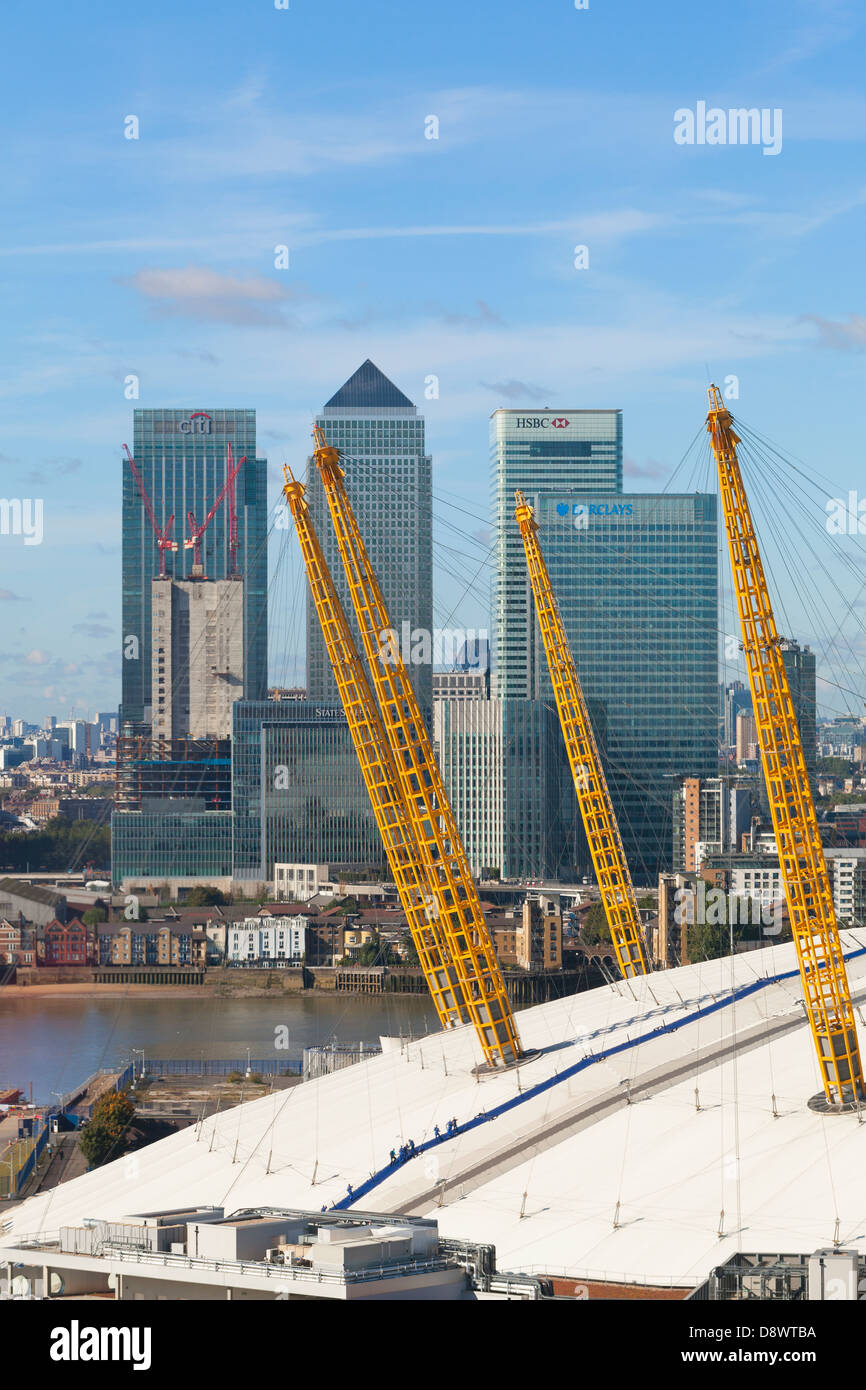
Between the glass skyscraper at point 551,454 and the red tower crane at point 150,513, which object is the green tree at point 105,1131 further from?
the red tower crane at point 150,513

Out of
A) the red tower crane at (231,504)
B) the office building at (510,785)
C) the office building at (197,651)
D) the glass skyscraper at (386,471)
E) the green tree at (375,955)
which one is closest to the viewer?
the green tree at (375,955)

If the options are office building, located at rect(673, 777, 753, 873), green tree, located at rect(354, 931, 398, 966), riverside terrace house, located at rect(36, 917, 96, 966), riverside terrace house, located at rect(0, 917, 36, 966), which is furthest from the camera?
office building, located at rect(673, 777, 753, 873)

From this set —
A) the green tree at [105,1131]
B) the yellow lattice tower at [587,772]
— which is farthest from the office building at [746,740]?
the yellow lattice tower at [587,772]

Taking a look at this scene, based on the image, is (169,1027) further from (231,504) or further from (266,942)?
(231,504)

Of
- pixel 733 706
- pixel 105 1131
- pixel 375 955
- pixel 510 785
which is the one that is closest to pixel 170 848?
pixel 510 785

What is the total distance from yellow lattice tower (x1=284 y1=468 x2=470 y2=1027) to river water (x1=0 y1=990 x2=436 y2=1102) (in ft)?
45.3

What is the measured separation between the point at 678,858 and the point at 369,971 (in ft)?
47.2

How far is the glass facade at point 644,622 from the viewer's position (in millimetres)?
65062

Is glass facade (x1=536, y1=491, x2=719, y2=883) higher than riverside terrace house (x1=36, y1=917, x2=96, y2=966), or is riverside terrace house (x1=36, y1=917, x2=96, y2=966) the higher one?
glass facade (x1=536, y1=491, x2=719, y2=883)

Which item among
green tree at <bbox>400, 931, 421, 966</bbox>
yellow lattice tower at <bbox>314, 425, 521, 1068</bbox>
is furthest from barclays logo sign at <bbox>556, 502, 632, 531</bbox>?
yellow lattice tower at <bbox>314, 425, 521, 1068</bbox>

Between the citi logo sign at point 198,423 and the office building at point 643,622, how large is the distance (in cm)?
4173

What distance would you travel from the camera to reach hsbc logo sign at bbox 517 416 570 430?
3319 inches

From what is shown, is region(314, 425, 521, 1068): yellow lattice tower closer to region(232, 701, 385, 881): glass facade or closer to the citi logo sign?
region(232, 701, 385, 881): glass facade

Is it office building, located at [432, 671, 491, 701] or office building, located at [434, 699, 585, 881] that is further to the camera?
office building, located at [432, 671, 491, 701]
